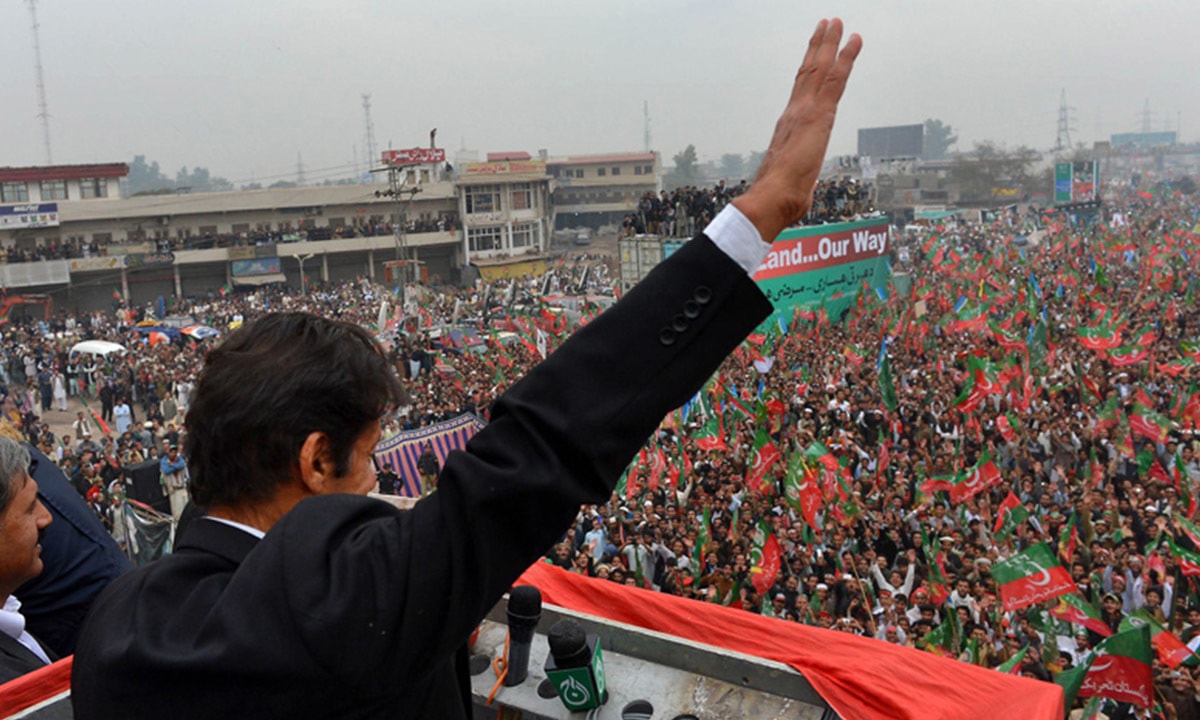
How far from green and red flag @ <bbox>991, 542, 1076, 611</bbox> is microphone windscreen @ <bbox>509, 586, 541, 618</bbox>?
187 inches

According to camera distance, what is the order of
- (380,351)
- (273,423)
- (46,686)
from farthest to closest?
(46,686) < (380,351) < (273,423)

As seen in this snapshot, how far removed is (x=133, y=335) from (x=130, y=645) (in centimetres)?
2435

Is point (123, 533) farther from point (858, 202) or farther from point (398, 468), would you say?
point (858, 202)

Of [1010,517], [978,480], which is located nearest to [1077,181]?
[978,480]

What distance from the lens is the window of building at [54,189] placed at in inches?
1483

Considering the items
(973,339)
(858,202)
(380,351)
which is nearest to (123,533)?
(380,351)

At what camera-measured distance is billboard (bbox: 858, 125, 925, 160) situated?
8544cm

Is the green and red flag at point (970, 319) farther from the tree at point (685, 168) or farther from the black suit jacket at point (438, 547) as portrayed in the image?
the tree at point (685, 168)

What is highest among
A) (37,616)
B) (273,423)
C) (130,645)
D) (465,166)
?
(465,166)

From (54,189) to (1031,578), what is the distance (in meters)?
41.2

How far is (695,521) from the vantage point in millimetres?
8266

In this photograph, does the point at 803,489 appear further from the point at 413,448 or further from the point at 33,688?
the point at 33,688

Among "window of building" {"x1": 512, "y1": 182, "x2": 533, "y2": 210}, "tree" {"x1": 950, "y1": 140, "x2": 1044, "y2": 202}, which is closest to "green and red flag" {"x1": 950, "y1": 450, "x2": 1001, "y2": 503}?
"window of building" {"x1": 512, "y1": 182, "x2": 533, "y2": 210}

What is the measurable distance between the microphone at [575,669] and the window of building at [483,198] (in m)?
40.7
